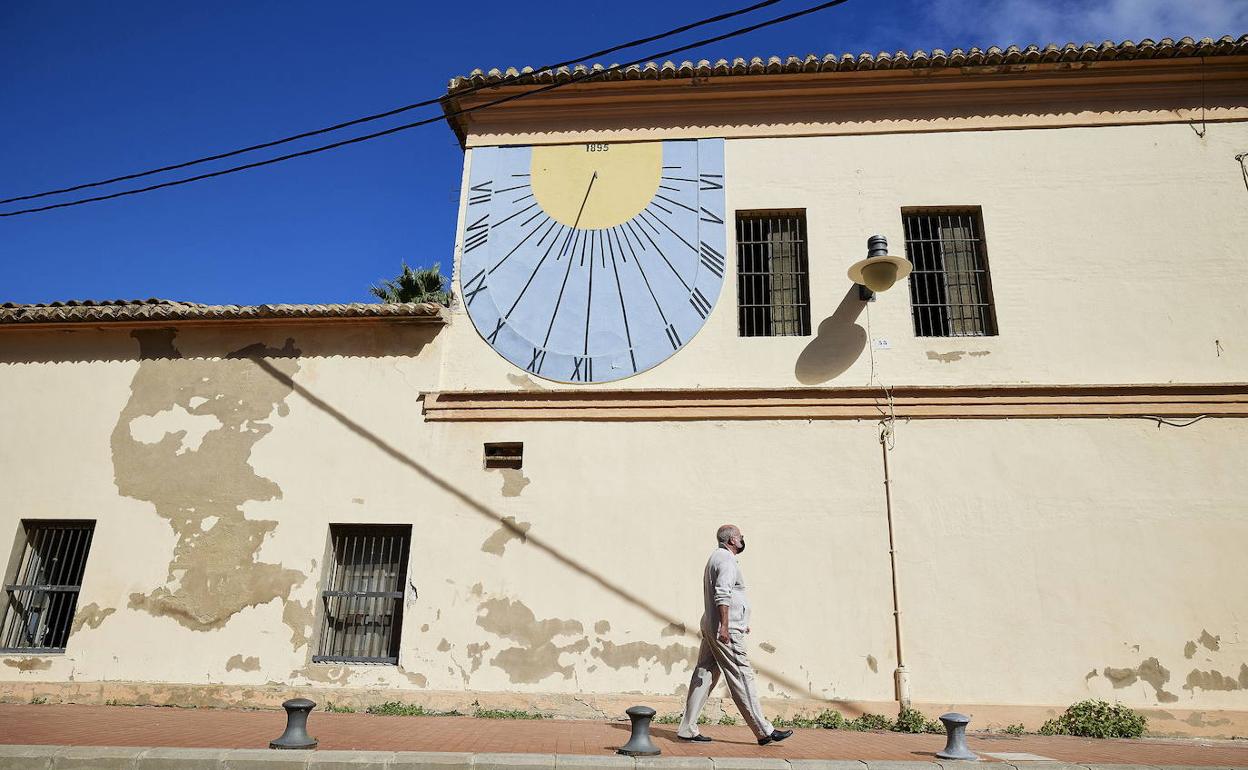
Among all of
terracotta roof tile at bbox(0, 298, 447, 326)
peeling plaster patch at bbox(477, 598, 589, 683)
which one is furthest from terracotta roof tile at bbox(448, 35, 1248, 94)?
peeling plaster patch at bbox(477, 598, 589, 683)

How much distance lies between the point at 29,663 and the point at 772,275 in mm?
9534

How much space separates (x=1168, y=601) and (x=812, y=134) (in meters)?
6.56

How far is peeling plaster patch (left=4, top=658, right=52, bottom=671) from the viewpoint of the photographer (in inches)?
353

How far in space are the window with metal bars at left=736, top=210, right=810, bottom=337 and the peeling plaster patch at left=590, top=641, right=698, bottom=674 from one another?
12.2ft

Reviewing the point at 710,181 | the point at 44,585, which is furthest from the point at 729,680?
the point at 44,585

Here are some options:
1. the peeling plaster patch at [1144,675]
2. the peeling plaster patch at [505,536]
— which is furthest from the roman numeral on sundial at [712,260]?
the peeling plaster patch at [1144,675]

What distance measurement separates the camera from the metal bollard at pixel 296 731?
18.5ft

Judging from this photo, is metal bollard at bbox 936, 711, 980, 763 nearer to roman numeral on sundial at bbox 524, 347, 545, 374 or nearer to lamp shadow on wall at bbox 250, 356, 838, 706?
lamp shadow on wall at bbox 250, 356, 838, 706

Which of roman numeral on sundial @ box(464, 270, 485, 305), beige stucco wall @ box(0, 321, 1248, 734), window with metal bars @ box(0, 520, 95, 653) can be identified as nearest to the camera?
beige stucco wall @ box(0, 321, 1248, 734)

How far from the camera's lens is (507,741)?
21.3 ft

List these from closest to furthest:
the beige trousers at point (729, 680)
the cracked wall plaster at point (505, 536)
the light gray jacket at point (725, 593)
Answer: the beige trousers at point (729, 680) < the light gray jacket at point (725, 593) < the cracked wall plaster at point (505, 536)

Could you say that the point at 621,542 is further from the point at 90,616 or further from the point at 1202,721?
the point at 90,616

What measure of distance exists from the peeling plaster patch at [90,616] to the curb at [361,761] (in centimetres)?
413

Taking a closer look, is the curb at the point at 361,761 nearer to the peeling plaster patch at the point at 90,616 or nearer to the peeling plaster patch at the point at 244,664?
the peeling plaster patch at the point at 244,664
